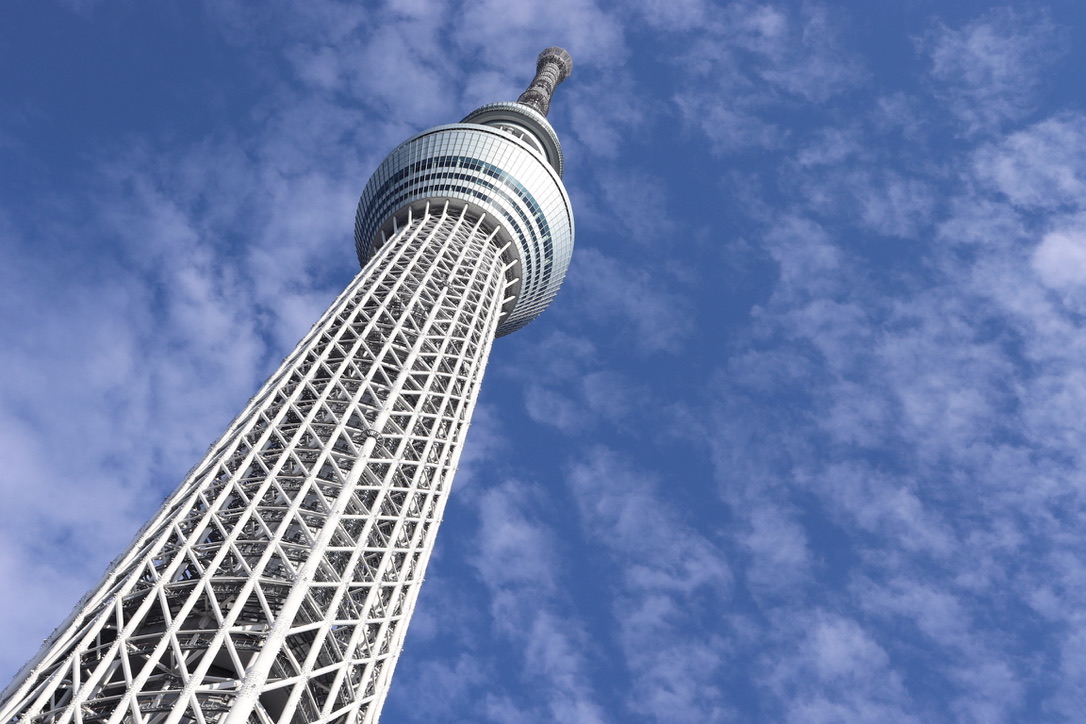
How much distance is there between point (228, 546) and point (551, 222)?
4995cm

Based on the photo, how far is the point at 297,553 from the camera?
43.3 meters

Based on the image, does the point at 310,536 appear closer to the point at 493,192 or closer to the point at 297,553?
the point at 297,553

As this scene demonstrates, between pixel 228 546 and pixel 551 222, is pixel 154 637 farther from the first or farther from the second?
pixel 551 222

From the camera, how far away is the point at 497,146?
8219cm

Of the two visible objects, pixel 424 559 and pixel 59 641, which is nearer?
pixel 59 641

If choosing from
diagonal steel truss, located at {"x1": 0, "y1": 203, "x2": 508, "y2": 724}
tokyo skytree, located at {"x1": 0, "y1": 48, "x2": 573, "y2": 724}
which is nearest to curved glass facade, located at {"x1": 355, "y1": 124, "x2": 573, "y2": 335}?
tokyo skytree, located at {"x1": 0, "y1": 48, "x2": 573, "y2": 724}

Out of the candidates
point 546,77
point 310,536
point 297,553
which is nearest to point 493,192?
point 310,536

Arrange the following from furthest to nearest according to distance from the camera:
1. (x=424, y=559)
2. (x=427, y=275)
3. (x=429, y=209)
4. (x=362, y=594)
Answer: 1. (x=429, y=209)
2. (x=427, y=275)
3. (x=424, y=559)
4. (x=362, y=594)

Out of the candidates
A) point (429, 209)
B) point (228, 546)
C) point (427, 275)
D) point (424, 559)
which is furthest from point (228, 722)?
point (429, 209)

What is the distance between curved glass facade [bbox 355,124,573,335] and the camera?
80.5m

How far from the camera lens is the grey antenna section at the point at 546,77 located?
384 ft

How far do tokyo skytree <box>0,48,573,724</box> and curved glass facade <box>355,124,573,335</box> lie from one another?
3.57 metres

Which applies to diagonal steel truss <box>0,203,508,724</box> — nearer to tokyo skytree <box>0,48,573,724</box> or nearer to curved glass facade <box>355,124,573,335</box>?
tokyo skytree <box>0,48,573,724</box>

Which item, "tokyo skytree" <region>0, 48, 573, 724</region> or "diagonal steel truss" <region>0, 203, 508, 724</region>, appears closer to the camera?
"diagonal steel truss" <region>0, 203, 508, 724</region>
